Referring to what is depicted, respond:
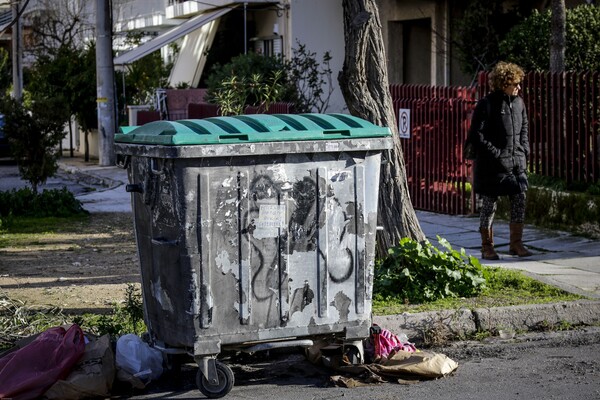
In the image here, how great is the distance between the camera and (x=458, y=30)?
1884 centimetres

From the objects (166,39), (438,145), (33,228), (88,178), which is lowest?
(33,228)

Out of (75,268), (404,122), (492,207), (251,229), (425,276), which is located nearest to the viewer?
(251,229)

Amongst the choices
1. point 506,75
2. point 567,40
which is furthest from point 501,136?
point 567,40

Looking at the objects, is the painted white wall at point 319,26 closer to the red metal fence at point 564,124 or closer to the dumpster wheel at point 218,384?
the red metal fence at point 564,124

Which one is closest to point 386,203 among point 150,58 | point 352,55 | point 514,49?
point 352,55

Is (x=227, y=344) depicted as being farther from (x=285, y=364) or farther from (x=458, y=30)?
(x=458, y=30)

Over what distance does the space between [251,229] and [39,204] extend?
31.4ft

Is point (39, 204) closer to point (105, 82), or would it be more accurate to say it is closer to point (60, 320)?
point (60, 320)

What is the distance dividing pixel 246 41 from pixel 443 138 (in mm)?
13082

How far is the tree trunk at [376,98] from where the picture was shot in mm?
8492

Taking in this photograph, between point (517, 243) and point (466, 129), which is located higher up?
point (466, 129)

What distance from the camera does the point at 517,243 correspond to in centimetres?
993

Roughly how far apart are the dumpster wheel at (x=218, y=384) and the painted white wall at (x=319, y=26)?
17822 mm

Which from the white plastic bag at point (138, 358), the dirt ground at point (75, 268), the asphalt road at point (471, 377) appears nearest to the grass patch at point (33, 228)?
the dirt ground at point (75, 268)
